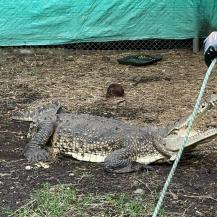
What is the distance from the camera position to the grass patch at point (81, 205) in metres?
3.83

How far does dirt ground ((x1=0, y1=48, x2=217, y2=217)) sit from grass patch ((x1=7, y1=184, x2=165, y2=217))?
13cm

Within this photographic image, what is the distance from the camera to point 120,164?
4.72 meters

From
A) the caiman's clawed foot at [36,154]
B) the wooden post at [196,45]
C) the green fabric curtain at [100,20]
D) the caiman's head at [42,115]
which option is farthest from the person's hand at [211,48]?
the wooden post at [196,45]

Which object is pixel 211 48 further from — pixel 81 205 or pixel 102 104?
pixel 102 104

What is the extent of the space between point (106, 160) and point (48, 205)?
999 mm

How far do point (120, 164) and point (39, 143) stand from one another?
88cm

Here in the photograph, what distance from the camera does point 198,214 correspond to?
3.85 metres

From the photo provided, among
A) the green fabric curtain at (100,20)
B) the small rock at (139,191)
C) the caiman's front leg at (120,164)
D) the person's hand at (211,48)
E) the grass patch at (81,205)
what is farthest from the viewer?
the green fabric curtain at (100,20)

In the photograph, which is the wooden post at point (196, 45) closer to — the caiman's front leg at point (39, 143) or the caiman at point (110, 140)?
the caiman at point (110, 140)

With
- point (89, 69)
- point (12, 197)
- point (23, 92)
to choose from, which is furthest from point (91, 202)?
point (89, 69)

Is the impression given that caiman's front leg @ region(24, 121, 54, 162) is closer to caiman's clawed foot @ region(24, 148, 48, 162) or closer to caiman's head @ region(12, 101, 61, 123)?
caiman's clawed foot @ region(24, 148, 48, 162)

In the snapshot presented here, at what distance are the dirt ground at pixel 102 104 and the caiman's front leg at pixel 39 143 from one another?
0.10 meters

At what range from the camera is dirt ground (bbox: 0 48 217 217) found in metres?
4.31

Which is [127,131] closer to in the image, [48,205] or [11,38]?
[48,205]
